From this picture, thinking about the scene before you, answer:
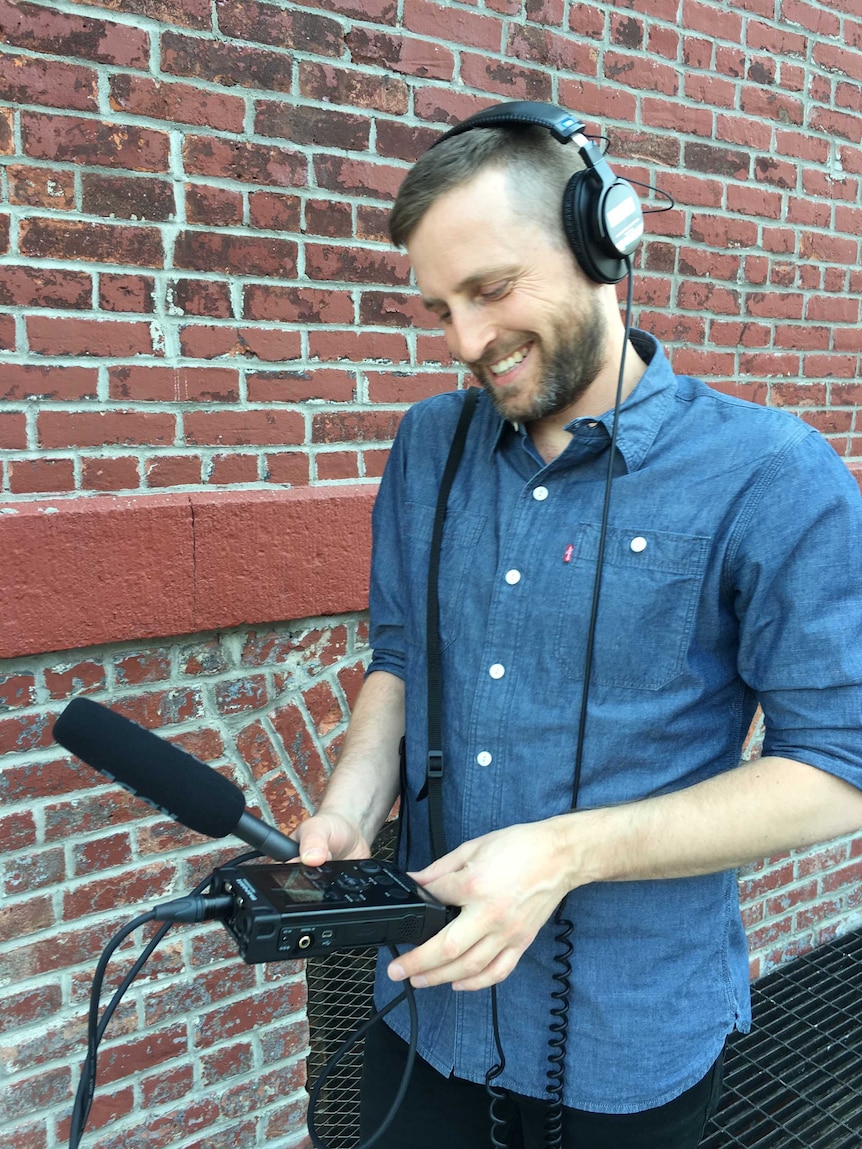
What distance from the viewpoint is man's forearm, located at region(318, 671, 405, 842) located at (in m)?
1.57

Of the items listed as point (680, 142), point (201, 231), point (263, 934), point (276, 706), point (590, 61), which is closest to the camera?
point (263, 934)

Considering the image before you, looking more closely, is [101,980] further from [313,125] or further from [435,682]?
[313,125]

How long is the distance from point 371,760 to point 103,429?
107cm

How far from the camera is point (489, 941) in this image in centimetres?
A: 120

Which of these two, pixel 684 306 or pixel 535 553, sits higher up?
pixel 684 306

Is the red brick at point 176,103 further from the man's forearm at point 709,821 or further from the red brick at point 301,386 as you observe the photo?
the man's forearm at point 709,821

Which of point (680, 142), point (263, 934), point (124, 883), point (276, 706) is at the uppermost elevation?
point (680, 142)

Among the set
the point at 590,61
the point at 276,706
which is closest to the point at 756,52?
the point at 590,61

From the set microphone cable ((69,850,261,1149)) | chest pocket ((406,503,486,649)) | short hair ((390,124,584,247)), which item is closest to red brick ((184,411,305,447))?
chest pocket ((406,503,486,649))

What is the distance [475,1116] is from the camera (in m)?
1.58

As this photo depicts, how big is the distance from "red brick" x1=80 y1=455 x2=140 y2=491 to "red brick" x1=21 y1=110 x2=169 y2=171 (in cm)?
64

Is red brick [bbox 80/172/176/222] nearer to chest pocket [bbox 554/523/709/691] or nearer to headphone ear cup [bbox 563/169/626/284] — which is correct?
headphone ear cup [bbox 563/169/626/284]

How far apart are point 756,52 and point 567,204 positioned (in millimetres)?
2392

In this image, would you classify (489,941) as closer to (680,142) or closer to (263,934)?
(263,934)
